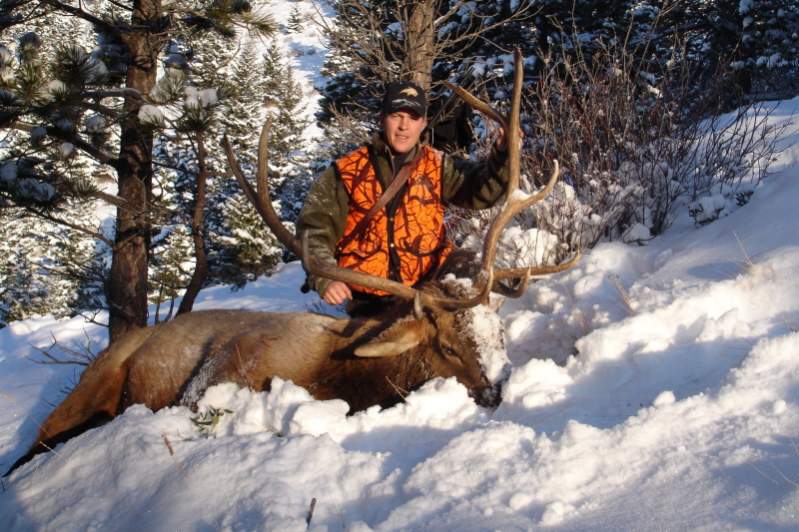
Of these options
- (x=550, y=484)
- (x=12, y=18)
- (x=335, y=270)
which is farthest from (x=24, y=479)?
(x=12, y=18)

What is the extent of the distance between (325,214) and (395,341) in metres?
1.20

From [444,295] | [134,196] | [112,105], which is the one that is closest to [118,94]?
[112,105]

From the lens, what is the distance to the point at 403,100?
4.68m

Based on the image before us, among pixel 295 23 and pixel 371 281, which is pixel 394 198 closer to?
pixel 371 281

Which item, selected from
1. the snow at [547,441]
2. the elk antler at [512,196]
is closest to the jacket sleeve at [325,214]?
the elk antler at [512,196]

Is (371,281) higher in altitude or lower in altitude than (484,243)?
lower

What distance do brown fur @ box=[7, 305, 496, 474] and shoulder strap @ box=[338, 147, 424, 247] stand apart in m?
0.76

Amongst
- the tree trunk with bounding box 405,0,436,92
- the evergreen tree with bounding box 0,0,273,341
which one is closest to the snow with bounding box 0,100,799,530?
the evergreen tree with bounding box 0,0,273,341

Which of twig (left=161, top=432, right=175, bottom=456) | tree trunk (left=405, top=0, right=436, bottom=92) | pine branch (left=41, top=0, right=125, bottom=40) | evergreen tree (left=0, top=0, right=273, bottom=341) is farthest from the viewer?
tree trunk (left=405, top=0, right=436, bottom=92)

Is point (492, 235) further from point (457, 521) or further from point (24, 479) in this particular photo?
point (24, 479)

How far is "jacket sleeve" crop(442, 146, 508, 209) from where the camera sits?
179 inches

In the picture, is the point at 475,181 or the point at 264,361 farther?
the point at 475,181

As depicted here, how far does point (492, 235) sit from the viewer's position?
12.9 ft

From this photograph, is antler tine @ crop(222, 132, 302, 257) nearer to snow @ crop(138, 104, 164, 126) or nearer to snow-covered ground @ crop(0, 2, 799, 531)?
snow-covered ground @ crop(0, 2, 799, 531)
